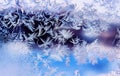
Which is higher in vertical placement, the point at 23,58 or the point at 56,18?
the point at 56,18

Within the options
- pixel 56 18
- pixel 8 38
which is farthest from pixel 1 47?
pixel 56 18

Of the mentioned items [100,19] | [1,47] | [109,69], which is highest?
[100,19]

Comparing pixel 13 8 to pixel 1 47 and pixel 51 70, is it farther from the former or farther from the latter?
pixel 51 70

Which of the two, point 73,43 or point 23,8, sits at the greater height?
point 23,8

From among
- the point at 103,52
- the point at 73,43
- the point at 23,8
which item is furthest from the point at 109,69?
the point at 23,8

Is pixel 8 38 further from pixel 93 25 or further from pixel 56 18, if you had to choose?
pixel 93 25

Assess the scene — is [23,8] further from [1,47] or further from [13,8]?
[1,47]

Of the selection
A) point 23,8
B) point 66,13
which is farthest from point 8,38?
point 66,13
